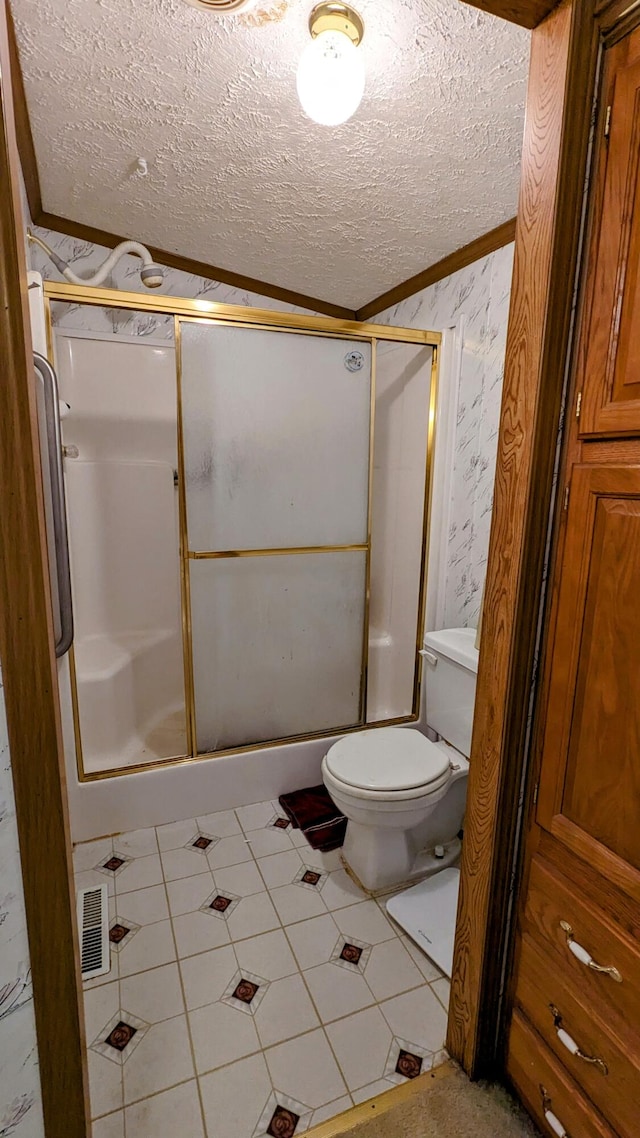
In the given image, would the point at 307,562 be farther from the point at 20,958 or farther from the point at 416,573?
the point at 20,958

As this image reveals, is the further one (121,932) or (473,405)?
(473,405)

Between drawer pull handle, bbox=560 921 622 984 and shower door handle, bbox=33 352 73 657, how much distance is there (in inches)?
43.0

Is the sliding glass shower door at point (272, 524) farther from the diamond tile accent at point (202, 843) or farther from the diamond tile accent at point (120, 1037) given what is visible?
the diamond tile accent at point (120, 1037)

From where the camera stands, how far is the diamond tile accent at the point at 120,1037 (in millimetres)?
1283

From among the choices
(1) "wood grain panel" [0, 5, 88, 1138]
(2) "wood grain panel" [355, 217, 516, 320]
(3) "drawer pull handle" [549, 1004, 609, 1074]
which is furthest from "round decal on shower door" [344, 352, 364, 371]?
(3) "drawer pull handle" [549, 1004, 609, 1074]

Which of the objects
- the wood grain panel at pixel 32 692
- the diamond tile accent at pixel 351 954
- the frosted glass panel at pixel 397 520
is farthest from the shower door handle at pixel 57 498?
the frosted glass panel at pixel 397 520

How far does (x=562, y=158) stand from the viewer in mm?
862

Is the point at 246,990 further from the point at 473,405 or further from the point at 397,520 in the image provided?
the point at 473,405

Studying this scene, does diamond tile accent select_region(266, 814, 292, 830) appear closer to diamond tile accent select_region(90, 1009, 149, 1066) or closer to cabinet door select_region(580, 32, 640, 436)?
diamond tile accent select_region(90, 1009, 149, 1066)

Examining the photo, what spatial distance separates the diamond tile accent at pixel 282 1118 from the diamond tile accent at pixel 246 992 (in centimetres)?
22

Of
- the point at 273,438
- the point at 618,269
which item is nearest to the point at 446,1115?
the point at 618,269

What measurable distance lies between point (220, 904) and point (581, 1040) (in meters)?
1.15

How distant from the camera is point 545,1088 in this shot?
1.04 metres

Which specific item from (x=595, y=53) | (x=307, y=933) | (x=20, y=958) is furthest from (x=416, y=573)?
(x=20, y=958)
